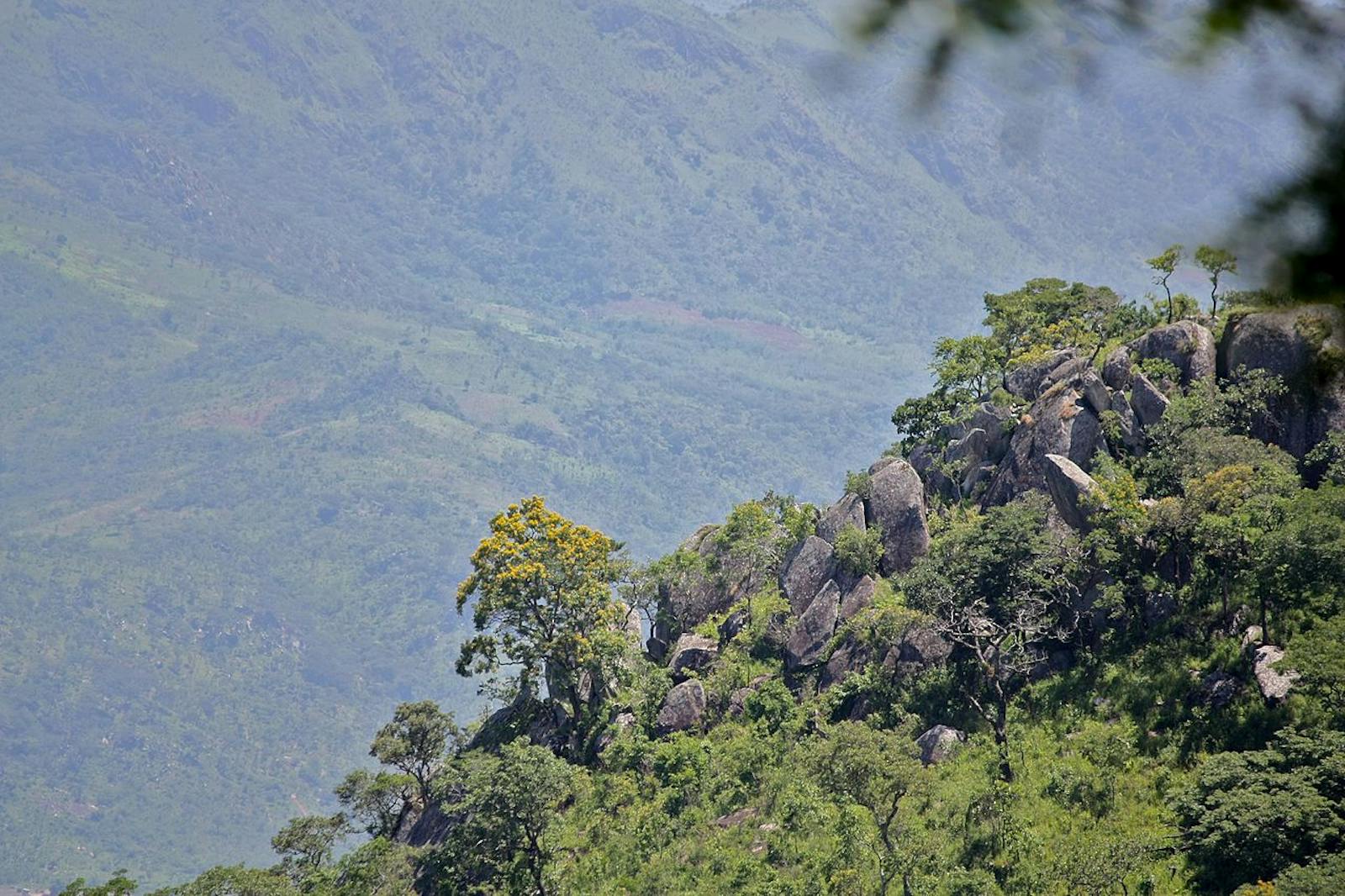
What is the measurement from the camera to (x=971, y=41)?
7379 mm

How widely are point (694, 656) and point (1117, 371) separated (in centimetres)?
1937

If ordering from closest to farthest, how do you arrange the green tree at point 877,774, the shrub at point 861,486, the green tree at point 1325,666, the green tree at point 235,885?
the green tree at point 1325,666 < the green tree at point 877,774 < the green tree at point 235,885 < the shrub at point 861,486

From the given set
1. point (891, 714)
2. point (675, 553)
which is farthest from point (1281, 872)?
point (675, 553)

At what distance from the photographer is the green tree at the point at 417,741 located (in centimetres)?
4747

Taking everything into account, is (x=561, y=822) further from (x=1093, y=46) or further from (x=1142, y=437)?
(x=1093, y=46)

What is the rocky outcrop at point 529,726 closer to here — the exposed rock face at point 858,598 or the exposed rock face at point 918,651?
the exposed rock face at point 858,598

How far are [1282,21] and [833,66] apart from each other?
274 cm

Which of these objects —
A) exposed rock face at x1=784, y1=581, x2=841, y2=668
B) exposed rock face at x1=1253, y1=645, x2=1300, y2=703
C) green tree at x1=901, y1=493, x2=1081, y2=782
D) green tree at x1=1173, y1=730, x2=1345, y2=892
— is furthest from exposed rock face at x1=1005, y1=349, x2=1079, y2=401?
green tree at x1=1173, y1=730, x2=1345, y2=892

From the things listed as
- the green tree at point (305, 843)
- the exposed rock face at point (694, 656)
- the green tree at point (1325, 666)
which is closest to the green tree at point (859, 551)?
the exposed rock face at point (694, 656)

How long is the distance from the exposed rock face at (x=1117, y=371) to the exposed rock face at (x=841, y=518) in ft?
34.3

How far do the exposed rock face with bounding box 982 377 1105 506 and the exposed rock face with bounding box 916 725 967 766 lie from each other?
32.0 feet

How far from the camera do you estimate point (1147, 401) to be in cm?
4019

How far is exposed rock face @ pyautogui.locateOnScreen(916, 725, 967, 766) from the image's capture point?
3578 cm

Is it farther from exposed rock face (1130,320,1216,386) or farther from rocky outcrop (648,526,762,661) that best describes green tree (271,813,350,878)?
exposed rock face (1130,320,1216,386)
